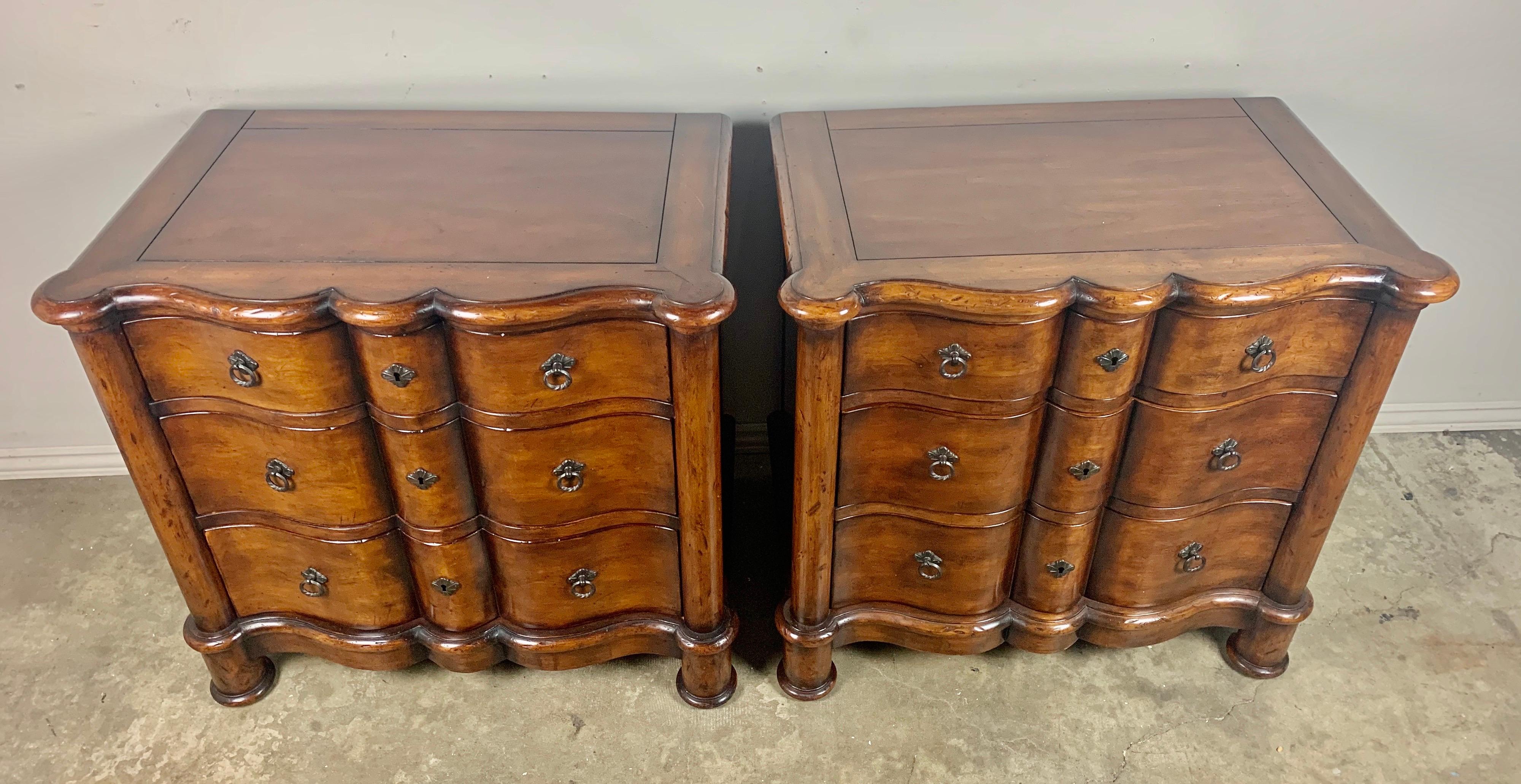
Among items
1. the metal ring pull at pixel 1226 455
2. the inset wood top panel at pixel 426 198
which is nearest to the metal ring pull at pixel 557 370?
the inset wood top panel at pixel 426 198

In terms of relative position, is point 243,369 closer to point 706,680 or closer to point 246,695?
point 246,695

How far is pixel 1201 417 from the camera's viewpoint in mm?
1801

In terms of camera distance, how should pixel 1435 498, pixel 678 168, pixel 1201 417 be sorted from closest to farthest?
pixel 1201 417 → pixel 678 168 → pixel 1435 498

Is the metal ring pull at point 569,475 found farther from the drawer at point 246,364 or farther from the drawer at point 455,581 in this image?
the drawer at point 246,364

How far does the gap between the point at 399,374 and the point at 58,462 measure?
1554mm

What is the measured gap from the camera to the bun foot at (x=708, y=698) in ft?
6.97

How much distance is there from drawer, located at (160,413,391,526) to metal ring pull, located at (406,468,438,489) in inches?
2.7

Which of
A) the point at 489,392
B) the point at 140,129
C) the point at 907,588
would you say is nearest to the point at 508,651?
the point at 489,392

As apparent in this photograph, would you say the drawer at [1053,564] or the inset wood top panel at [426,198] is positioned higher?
the inset wood top panel at [426,198]

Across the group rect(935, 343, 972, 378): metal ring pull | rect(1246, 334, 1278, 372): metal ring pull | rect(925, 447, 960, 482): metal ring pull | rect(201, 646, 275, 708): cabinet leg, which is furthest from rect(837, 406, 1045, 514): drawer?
rect(201, 646, 275, 708): cabinet leg

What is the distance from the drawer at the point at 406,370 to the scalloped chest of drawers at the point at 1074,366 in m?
0.54

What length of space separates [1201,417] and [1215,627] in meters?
0.72

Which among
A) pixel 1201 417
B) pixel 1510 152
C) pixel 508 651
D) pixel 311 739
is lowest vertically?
pixel 311 739

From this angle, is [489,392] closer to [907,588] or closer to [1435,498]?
[907,588]
